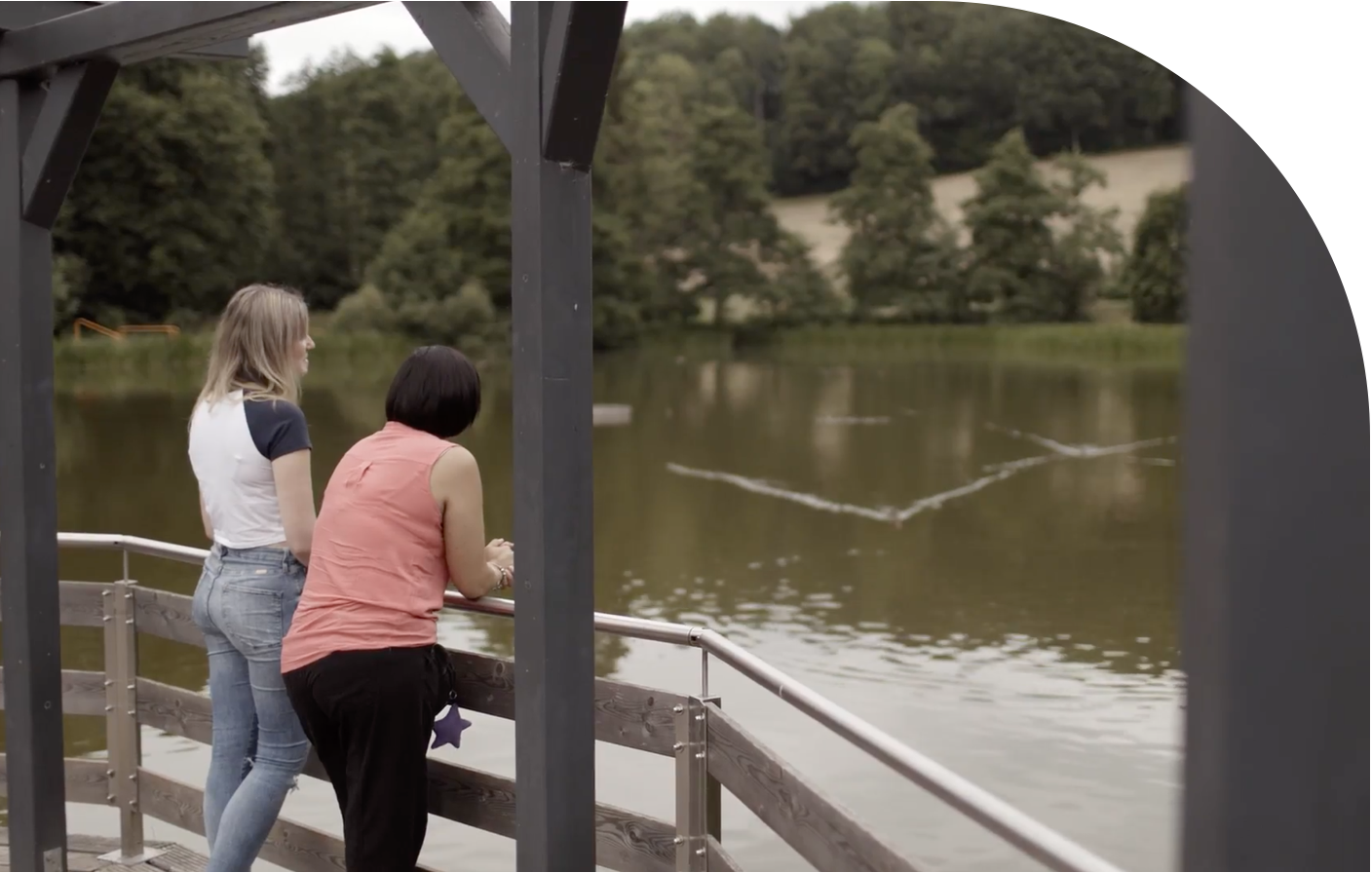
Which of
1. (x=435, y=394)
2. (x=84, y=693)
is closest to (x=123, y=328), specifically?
(x=84, y=693)

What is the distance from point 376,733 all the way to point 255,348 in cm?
72

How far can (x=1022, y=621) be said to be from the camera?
12727 mm

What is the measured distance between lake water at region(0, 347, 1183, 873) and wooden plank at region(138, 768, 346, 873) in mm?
1133

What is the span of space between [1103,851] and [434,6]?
586cm

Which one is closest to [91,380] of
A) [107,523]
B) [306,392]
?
[306,392]

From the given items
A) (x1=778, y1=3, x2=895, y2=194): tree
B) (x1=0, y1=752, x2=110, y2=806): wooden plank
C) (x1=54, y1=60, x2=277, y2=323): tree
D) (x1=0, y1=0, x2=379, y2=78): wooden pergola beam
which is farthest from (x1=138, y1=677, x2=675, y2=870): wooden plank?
(x1=778, y1=3, x2=895, y2=194): tree

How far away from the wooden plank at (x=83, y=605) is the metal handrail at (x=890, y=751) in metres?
0.53

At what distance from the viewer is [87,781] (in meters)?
3.53

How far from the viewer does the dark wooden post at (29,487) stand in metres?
3.02

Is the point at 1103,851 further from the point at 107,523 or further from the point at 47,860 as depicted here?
the point at 107,523

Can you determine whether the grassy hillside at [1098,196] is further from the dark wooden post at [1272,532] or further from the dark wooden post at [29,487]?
the dark wooden post at [1272,532]

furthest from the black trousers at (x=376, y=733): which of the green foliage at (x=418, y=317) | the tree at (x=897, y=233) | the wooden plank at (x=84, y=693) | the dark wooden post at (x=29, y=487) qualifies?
the tree at (x=897, y=233)

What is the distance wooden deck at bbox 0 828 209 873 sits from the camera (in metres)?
3.32

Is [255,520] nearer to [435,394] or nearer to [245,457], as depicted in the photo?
[245,457]
